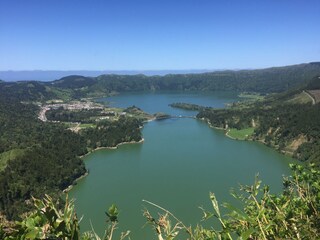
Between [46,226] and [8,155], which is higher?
[46,226]

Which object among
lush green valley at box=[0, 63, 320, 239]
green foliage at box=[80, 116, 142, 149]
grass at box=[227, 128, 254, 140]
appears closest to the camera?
lush green valley at box=[0, 63, 320, 239]

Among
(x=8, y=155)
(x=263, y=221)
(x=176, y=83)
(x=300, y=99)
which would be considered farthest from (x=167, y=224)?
(x=176, y=83)

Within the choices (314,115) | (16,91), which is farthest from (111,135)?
(16,91)

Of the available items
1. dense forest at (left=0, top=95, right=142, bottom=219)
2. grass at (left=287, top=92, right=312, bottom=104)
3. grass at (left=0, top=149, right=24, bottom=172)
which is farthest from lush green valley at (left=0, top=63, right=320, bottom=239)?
grass at (left=287, top=92, right=312, bottom=104)

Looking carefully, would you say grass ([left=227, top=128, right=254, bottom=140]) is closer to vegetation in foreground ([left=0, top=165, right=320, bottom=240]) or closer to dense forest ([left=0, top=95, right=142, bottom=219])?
dense forest ([left=0, top=95, right=142, bottom=219])

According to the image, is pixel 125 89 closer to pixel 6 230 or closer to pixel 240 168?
pixel 240 168

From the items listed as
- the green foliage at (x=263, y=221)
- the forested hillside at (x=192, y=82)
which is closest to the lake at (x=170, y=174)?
the green foliage at (x=263, y=221)

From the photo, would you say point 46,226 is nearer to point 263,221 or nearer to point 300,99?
point 263,221
